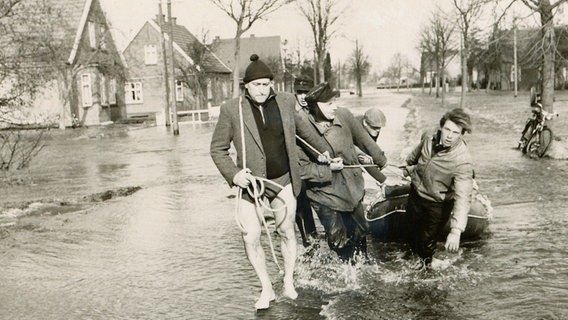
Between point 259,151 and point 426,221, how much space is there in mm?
1761

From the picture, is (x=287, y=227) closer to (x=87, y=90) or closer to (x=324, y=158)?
(x=324, y=158)

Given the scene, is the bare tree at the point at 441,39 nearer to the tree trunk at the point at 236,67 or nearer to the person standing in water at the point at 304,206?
the tree trunk at the point at 236,67

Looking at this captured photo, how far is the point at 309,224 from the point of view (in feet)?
21.9

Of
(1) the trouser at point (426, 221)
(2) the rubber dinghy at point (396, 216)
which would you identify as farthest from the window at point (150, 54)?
(1) the trouser at point (426, 221)

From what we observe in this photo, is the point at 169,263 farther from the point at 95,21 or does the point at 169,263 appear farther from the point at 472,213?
the point at 95,21

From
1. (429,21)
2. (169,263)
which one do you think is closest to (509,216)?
(169,263)

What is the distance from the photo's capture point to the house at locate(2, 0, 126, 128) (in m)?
36.2

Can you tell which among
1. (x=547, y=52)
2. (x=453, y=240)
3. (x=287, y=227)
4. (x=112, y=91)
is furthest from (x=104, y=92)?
(x=453, y=240)

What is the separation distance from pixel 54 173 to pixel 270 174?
1199 cm

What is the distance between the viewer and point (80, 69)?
3550 cm

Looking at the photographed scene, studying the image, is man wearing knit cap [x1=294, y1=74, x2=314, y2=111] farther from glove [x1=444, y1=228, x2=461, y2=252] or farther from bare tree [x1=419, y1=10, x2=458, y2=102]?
bare tree [x1=419, y1=10, x2=458, y2=102]

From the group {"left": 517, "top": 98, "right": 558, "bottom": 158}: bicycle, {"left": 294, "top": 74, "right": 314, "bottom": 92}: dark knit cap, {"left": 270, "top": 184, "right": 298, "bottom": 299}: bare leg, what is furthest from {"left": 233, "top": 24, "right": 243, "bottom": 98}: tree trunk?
{"left": 270, "top": 184, "right": 298, "bottom": 299}: bare leg

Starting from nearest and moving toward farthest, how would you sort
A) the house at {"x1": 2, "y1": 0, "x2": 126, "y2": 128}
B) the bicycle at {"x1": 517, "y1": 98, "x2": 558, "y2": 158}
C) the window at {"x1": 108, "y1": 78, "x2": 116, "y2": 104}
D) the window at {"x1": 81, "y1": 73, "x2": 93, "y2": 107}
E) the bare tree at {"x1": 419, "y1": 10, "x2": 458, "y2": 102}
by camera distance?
the bicycle at {"x1": 517, "y1": 98, "x2": 558, "y2": 158} → the house at {"x1": 2, "y1": 0, "x2": 126, "y2": 128} → the window at {"x1": 81, "y1": 73, "x2": 93, "y2": 107} → the window at {"x1": 108, "y1": 78, "x2": 116, "y2": 104} → the bare tree at {"x1": 419, "y1": 10, "x2": 458, "y2": 102}

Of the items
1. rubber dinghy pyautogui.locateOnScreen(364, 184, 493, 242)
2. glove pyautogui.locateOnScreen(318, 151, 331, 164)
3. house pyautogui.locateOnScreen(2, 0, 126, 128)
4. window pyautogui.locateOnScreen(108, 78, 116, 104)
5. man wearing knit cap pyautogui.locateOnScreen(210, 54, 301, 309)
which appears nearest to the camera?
man wearing knit cap pyautogui.locateOnScreen(210, 54, 301, 309)
